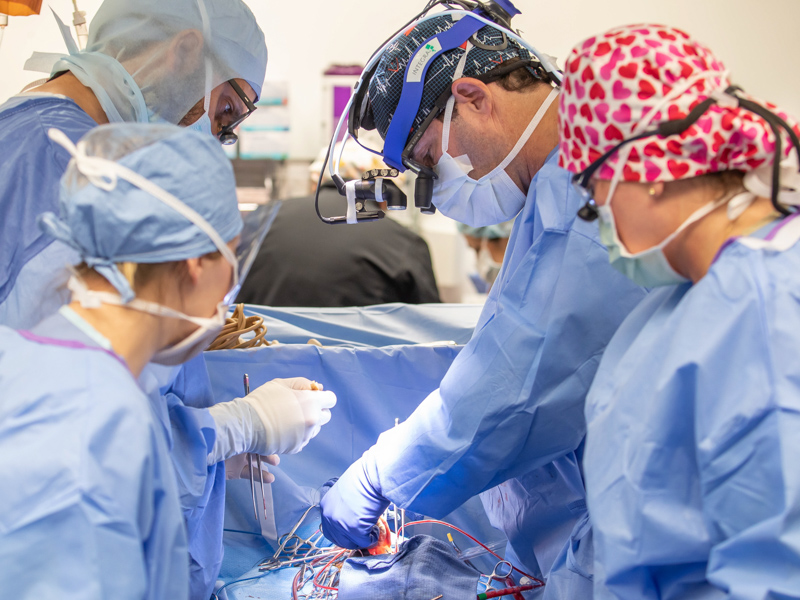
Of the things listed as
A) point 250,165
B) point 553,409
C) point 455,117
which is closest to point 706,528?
point 553,409

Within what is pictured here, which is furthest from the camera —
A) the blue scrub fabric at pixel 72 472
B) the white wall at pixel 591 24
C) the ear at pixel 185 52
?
the white wall at pixel 591 24

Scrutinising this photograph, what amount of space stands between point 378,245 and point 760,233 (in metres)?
2.07

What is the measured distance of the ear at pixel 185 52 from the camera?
156 centimetres

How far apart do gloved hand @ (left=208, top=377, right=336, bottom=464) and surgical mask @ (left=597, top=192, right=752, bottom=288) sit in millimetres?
806

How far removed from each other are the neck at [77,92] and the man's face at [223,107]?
0.19m

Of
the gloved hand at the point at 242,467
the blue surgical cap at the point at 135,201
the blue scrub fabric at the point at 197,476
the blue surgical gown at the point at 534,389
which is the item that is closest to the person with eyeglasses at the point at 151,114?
the blue scrub fabric at the point at 197,476

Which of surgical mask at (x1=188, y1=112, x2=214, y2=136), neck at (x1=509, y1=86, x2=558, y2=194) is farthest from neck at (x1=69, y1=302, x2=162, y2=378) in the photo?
neck at (x1=509, y1=86, x2=558, y2=194)

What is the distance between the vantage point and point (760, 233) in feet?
3.01

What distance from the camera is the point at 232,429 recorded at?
4.79 feet

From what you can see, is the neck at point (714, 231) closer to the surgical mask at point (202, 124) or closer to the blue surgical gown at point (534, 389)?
the blue surgical gown at point (534, 389)

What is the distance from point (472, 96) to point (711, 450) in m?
0.95

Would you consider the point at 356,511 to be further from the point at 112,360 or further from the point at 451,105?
the point at 451,105

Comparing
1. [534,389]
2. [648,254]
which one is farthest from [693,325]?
[534,389]

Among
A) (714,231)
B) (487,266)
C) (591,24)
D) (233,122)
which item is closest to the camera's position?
(714,231)
